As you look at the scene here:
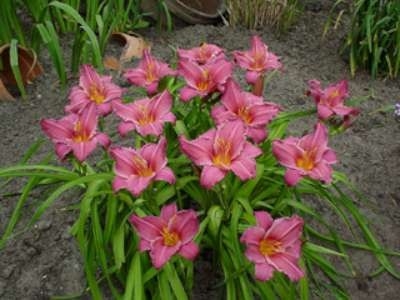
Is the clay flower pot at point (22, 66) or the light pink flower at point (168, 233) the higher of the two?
the light pink flower at point (168, 233)

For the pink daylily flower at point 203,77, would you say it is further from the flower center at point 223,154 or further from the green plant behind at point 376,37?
the green plant behind at point 376,37

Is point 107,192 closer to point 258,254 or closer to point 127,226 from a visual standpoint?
point 127,226

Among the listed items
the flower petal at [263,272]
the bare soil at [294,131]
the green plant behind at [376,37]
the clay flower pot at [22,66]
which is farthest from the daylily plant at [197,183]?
the green plant behind at [376,37]

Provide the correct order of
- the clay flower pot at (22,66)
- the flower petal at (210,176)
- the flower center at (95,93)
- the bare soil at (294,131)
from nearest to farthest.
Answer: the flower petal at (210,176) → the flower center at (95,93) → the bare soil at (294,131) → the clay flower pot at (22,66)

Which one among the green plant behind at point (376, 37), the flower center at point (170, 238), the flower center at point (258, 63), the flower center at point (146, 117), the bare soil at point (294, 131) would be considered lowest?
the bare soil at point (294, 131)

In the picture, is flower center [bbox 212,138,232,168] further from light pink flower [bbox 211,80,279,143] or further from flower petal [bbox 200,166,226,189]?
light pink flower [bbox 211,80,279,143]

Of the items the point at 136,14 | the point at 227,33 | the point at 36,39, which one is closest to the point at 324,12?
the point at 227,33

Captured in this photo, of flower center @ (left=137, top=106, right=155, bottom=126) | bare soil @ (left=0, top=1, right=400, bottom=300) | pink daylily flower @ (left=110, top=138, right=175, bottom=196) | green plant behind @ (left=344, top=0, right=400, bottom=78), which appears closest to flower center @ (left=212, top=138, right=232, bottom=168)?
pink daylily flower @ (left=110, top=138, right=175, bottom=196)
